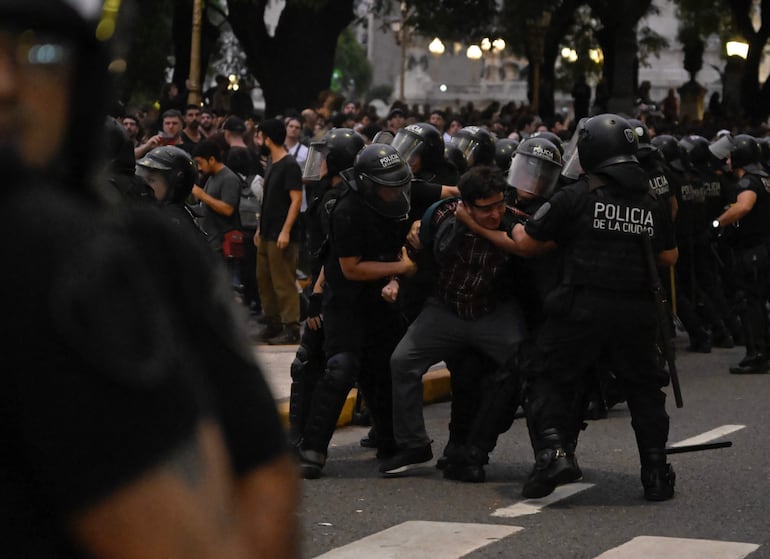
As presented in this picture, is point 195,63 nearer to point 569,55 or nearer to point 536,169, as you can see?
point 536,169

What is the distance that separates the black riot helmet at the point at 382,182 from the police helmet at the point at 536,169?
3.36ft

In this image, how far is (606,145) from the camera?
7691 millimetres

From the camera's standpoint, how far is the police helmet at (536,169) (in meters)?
9.23

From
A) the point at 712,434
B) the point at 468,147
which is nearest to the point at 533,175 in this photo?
the point at 712,434

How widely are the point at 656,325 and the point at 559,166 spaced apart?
1819mm

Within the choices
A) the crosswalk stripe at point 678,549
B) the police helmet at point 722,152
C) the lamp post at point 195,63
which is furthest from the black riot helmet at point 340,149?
the lamp post at point 195,63

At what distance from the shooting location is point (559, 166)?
935cm

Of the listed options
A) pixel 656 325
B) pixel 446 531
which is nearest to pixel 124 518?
pixel 446 531

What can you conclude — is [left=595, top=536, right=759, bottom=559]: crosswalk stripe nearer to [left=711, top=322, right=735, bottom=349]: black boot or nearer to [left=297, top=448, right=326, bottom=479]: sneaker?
[left=297, top=448, right=326, bottom=479]: sneaker

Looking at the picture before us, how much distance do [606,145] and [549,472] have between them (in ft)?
4.88

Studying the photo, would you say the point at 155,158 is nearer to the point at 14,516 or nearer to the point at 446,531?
the point at 446,531

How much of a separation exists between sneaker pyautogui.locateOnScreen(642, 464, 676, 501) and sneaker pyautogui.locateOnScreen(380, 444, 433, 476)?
1159 mm

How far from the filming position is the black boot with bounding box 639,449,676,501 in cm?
771

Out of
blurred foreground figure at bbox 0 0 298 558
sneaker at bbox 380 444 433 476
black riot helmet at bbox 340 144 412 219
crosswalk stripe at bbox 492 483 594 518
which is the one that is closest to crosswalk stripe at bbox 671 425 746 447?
crosswalk stripe at bbox 492 483 594 518
